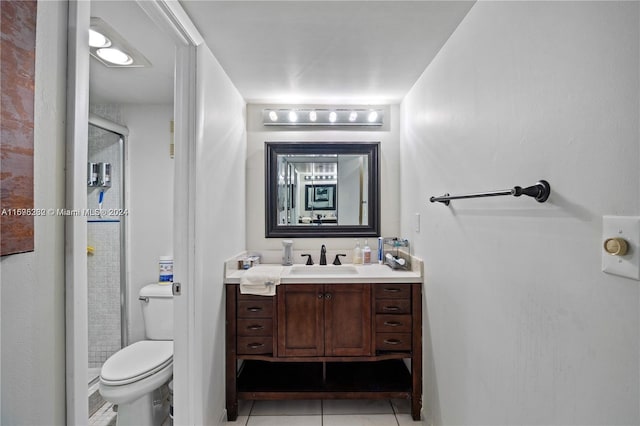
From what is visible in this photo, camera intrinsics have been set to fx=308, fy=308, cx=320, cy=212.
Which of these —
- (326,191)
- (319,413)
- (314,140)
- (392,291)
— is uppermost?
(314,140)

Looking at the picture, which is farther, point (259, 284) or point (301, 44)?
point (259, 284)

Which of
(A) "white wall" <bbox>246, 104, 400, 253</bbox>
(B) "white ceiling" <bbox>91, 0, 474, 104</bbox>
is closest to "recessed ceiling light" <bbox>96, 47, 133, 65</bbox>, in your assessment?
(B) "white ceiling" <bbox>91, 0, 474, 104</bbox>

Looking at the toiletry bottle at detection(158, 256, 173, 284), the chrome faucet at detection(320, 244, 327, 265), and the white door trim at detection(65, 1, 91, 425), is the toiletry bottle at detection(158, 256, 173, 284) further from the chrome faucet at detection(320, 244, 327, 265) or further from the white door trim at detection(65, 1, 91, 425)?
the white door trim at detection(65, 1, 91, 425)

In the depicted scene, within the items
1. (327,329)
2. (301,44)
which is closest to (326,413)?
(327,329)

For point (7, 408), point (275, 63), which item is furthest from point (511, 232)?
point (275, 63)

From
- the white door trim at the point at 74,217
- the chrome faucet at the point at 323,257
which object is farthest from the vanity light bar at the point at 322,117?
the white door trim at the point at 74,217

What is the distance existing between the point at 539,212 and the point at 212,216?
1531mm

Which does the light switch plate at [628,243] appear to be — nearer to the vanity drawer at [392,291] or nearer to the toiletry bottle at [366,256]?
the vanity drawer at [392,291]

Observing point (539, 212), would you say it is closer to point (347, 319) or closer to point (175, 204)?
point (347, 319)

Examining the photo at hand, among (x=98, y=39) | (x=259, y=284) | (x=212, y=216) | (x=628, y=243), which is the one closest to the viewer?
(x=628, y=243)

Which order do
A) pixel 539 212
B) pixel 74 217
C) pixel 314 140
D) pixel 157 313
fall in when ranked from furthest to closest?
pixel 314 140 → pixel 157 313 → pixel 539 212 → pixel 74 217

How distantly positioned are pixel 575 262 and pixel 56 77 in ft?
4.47

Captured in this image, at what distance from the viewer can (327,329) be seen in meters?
2.01

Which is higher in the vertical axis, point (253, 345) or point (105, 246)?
point (105, 246)
